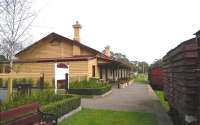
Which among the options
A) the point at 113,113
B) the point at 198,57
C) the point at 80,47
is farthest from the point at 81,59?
the point at 198,57

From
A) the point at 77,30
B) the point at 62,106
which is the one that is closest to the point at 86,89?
the point at 62,106

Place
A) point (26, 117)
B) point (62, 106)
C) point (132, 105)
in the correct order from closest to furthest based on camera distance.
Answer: point (26, 117) < point (62, 106) < point (132, 105)

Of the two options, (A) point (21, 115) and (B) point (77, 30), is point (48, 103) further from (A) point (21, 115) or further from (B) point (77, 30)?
(B) point (77, 30)

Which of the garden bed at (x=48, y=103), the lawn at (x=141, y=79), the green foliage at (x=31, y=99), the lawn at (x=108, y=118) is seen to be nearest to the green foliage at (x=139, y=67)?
the lawn at (x=141, y=79)

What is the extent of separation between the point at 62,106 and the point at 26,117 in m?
4.17

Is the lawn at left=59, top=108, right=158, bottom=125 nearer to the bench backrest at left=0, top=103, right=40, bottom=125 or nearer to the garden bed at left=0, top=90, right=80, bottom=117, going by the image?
the garden bed at left=0, top=90, right=80, bottom=117

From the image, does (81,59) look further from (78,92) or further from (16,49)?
(78,92)

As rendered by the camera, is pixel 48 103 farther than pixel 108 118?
No

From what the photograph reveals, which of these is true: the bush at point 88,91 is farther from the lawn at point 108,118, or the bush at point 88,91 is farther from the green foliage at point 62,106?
the green foliage at point 62,106

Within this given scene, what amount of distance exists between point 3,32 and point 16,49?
2123 mm

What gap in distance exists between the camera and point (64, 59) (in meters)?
32.5

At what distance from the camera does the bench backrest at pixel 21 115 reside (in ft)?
23.6

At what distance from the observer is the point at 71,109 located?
13.7 metres

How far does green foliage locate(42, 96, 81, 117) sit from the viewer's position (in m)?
11.0
